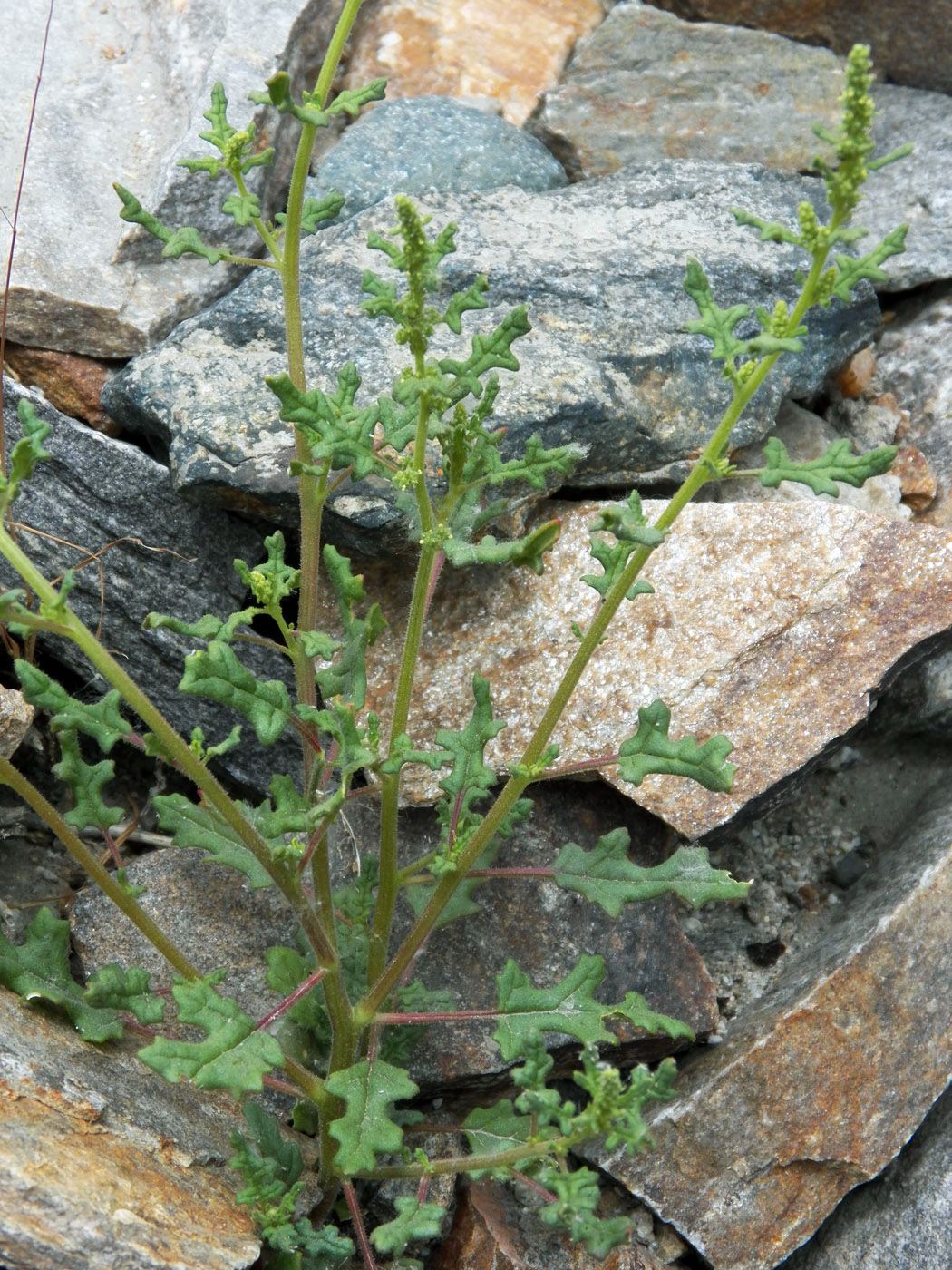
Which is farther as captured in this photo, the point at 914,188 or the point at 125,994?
the point at 914,188

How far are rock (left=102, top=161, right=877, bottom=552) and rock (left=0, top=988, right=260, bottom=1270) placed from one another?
1441 mm

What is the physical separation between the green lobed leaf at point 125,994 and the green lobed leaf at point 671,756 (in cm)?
118

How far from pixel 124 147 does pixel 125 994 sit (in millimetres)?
2782

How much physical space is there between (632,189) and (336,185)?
0.99 m

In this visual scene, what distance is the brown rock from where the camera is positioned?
3695mm

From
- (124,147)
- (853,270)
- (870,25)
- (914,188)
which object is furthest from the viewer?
(870,25)

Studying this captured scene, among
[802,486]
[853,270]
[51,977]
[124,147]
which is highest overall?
[853,270]

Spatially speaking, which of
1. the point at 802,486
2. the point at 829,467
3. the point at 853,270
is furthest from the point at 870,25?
the point at 829,467

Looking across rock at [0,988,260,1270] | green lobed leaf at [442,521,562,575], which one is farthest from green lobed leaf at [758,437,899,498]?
rock at [0,988,260,1270]

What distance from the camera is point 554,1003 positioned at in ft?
9.00

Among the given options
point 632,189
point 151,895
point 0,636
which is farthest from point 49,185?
point 151,895

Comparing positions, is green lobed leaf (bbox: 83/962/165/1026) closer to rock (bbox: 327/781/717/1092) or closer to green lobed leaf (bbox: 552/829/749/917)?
rock (bbox: 327/781/717/1092)

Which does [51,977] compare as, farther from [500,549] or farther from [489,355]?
[489,355]

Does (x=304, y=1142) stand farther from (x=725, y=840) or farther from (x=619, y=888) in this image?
(x=725, y=840)
